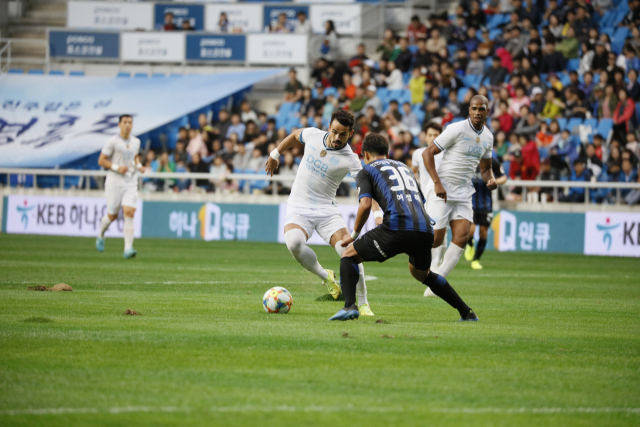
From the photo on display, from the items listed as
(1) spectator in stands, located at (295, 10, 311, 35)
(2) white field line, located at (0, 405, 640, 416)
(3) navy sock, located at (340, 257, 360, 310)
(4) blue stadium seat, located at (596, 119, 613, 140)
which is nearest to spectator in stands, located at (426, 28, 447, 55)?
(1) spectator in stands, located at (295, 10, 311, 35)

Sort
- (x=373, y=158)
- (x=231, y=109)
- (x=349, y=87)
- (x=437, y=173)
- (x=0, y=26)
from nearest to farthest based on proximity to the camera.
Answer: (x=373, y=158)
(x=437, y=173)
(x=349, y=87)
(x=231, y=109)
(x=0, y=26)

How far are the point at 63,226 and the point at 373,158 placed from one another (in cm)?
1734

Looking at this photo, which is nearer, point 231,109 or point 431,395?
point 431,395

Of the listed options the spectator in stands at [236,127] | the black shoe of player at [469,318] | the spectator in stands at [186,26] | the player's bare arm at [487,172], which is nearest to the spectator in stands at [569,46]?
the spectator in stands at [236,127]

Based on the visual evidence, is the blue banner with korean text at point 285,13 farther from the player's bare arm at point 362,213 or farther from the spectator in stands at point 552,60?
the player's bare arm at point 362,213

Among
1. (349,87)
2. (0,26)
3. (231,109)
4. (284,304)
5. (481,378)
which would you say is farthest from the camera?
(0,26)

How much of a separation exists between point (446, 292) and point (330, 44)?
21889 millimetres

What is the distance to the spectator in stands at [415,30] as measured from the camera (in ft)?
88.3

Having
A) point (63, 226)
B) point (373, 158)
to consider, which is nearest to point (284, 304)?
point (373, 158)

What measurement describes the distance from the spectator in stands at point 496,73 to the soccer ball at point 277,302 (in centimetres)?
1647

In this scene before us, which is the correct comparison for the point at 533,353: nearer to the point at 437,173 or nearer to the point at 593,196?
the point at 437,173

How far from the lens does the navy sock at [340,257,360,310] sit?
780cm

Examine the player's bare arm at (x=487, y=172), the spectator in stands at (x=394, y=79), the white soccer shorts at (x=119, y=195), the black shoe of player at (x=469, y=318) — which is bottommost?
the black shoe of player at (x=469, y=318)

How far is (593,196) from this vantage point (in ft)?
66.9
